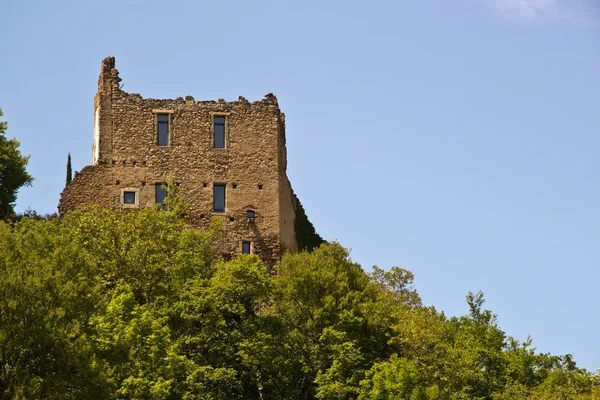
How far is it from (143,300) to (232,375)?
20.3 ft

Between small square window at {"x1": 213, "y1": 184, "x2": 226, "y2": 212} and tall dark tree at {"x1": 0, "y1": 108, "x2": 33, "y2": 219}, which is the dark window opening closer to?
small square window at {"x1": 213, "y1": 184, "x2": 226, "y2": 212}

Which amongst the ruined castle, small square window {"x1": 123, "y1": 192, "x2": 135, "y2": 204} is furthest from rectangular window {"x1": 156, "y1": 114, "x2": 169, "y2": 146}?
small square window {"x1": 123, "y1": 192, "x2": 135, "y2": 204}

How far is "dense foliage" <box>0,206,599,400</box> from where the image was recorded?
49.2m

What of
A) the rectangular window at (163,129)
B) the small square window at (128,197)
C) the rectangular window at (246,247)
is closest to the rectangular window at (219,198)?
the rectangular window at (246,247)

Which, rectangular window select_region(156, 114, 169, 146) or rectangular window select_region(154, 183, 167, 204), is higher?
rectangular window select_region(156, 114, 169, 146)

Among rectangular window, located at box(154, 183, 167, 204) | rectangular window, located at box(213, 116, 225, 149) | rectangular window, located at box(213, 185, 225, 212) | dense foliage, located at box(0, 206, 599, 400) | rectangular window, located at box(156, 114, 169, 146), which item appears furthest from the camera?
rectangular window, located at box(213, 116, 225, 149)

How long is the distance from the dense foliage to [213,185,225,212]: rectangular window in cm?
280

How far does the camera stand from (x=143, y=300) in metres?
60.9

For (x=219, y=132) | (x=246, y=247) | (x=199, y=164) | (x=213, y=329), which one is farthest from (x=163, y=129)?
(x=213, y=329)

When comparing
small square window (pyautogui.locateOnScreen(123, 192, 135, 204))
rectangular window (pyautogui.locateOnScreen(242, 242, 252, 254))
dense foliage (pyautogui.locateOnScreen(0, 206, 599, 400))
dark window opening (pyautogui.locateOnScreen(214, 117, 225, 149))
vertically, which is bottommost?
dense foliage (pyautogui.locateOnScreen(0, 206, 599, 400))

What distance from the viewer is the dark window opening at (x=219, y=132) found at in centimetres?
7075

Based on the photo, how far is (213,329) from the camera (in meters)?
58.9

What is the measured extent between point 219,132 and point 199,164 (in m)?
1.89

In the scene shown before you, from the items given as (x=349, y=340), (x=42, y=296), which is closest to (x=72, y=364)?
(x=42, y=296)
